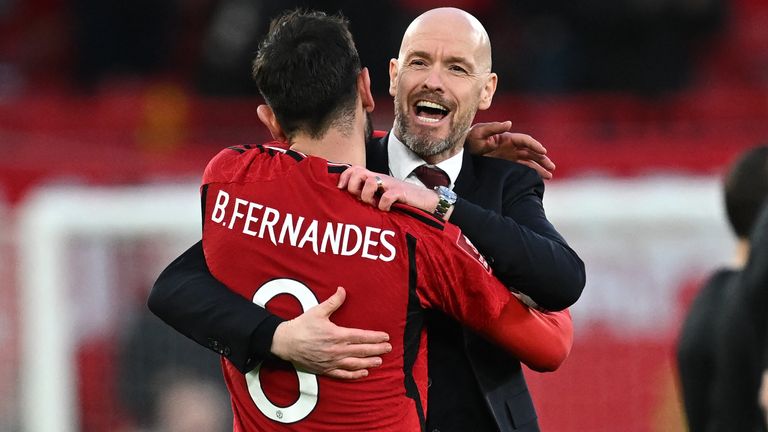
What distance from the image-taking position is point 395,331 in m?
2.62

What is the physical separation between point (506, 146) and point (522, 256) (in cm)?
53

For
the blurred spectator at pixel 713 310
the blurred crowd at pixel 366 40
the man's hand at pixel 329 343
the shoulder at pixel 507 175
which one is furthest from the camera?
the blurred crowd at pixel 366 40

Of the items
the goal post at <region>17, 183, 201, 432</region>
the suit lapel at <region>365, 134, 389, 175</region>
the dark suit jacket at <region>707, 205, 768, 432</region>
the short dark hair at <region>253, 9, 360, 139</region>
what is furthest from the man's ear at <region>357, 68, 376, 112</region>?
the goal post at <region>17, 183, 201, 432</region>

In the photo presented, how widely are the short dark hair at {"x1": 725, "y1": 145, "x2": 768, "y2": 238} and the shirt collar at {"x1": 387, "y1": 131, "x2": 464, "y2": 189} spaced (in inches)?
49.5

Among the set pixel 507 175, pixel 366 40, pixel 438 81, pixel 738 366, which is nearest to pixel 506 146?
pixel 507 175

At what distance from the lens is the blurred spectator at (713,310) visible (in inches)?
150

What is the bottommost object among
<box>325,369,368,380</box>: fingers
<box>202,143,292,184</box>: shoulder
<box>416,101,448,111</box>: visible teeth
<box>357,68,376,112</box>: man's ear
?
<box>325,369,368,380</box>: fingers

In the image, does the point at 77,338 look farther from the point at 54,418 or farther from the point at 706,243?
the point at 706,243

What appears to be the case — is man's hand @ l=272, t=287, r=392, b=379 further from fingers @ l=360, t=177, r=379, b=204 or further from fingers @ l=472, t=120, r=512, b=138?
fingers @ l=472, t=120, r=512, b=138

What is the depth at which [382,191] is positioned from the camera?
261 cm

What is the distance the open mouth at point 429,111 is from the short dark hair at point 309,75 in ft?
0.97

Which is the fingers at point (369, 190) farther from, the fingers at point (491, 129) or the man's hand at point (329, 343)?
the fingers at point (491, 129)

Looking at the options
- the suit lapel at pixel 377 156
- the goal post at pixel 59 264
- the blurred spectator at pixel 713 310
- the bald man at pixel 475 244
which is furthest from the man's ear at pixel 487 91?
the goal post at pixel 59 264

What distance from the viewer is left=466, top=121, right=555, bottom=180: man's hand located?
3.06m
